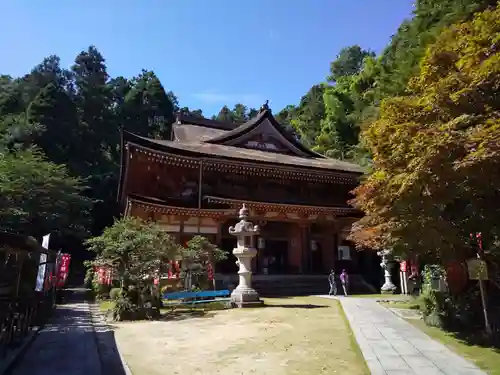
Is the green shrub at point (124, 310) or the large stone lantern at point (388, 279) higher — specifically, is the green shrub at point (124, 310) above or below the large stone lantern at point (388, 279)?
below

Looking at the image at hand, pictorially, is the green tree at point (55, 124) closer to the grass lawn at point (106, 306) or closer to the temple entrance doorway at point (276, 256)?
the temple entrance doorway at point (276, 256)

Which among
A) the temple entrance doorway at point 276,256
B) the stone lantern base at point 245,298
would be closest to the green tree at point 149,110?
the temple entrance doorway at point 276,256

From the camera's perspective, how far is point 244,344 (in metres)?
8.41

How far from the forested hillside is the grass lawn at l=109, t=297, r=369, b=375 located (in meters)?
6.64

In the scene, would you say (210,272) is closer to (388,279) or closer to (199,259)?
(199,259)

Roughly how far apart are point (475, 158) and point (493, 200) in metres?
2.04

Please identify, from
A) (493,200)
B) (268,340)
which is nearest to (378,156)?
(493,200)

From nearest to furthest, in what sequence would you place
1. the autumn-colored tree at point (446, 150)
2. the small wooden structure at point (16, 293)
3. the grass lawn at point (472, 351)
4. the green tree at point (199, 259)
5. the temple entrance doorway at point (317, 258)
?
1. the grass lawn at point (472, 351)
2. the autumn-colored tree at point (446, 150)
3. the small wooden structure at point (16, 293)
4. the green tree at point (199, 259)
5. the temple entrance doorway at point (317, 258)

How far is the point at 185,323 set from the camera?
11.6 meters

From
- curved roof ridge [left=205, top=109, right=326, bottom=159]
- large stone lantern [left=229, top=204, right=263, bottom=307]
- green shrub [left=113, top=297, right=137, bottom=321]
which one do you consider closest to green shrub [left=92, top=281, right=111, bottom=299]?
green shrub [left=113, top=297, right=137, bottom=321]

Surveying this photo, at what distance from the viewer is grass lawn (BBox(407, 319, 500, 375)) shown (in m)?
6.52

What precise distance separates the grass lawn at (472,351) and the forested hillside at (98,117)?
6.37 metres

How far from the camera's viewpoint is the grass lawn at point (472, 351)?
6520 millimetres

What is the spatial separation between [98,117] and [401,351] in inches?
2180
